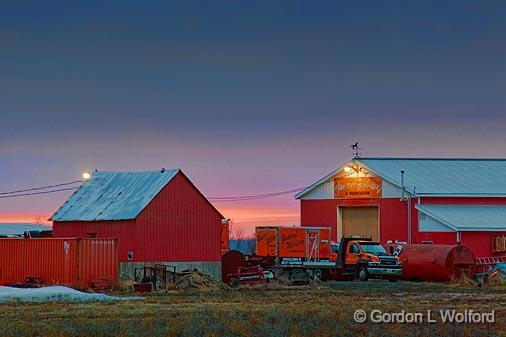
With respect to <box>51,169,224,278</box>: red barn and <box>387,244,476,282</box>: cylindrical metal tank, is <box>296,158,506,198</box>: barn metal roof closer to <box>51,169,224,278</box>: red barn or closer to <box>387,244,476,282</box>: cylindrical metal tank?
<box>387,244,476,282</box>: cylindrical metal tank

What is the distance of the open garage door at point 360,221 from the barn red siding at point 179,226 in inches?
892

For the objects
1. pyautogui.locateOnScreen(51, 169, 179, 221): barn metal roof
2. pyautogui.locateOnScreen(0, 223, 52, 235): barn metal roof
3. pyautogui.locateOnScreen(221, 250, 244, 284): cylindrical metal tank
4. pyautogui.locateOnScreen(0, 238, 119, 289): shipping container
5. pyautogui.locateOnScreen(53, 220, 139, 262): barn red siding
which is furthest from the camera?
pyautogui.locateOnScreen(0, 223, 52, 235): barn metal roof

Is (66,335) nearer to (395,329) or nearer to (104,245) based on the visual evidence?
(395,329)

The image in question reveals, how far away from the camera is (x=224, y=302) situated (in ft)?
118

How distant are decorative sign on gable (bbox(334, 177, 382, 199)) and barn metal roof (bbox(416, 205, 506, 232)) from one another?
413 cm

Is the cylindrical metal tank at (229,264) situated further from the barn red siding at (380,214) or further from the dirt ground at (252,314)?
the barn red siding at (380,214)

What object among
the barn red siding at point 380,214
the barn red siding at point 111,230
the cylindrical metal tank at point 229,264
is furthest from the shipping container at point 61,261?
the barn red siding at point 380,214

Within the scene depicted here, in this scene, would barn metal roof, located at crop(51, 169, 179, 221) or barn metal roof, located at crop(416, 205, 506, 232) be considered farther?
barn metal roof, located at crop(416, 205, 506, 232)

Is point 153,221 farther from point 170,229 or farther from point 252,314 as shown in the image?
point 252,314

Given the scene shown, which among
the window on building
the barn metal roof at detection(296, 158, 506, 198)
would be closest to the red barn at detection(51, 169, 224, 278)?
the window on building

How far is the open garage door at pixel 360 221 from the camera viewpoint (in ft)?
234

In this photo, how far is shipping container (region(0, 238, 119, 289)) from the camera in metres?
44.5

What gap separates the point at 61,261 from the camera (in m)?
44.7

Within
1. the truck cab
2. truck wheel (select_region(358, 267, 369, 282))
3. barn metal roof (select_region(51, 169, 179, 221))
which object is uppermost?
barn metal roof (select_region(51, 169, 179, 221))
